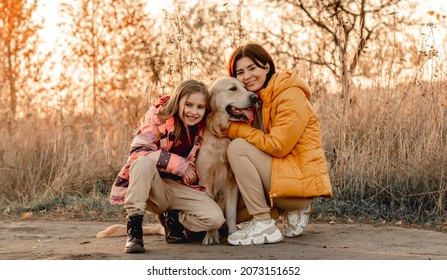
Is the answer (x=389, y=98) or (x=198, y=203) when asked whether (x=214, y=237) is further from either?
(x=389, y=98)

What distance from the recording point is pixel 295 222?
205 inches

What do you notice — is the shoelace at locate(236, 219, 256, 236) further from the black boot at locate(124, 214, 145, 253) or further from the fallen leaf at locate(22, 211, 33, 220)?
the fallen leaf at locate(22, 211, 33, 220)

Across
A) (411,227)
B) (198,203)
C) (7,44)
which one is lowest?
(411,227)

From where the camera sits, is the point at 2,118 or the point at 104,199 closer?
the point at 104,199

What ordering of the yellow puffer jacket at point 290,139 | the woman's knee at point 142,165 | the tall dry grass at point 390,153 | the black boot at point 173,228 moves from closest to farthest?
the woman's knee at point 142,165
the yellow puffer jacket at point 290,139
the black boot at point 173,228
the tall dry grass at point 390,153

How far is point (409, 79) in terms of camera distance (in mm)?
7074

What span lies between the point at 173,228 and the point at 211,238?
296mm

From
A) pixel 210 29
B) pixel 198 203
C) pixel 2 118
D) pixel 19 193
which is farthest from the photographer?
pixel 210 29

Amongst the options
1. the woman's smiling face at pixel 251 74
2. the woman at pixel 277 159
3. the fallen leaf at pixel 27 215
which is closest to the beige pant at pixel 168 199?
the woman at pixel 277 159

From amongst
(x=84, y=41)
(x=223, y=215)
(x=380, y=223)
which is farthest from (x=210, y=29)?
(x=223, y=215)

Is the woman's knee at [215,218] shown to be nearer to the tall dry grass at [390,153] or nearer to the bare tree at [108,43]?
the tall dry grass at [390,153]

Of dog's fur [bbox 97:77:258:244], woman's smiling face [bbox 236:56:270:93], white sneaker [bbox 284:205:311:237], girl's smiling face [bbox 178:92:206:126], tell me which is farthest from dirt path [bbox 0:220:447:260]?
woman's smiling face [bbox 236:56:270:93]

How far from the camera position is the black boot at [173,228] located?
16.5 ft

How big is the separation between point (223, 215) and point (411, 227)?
1808 millimetres
